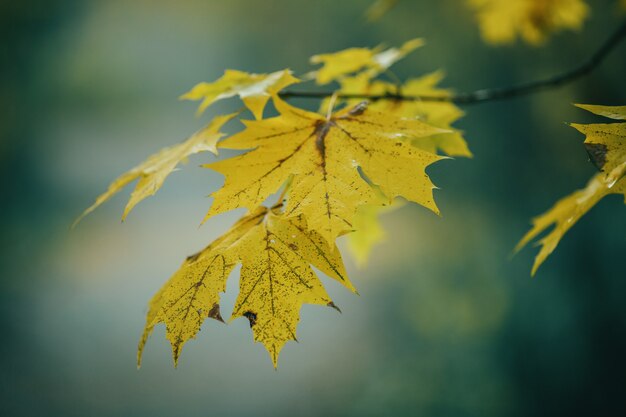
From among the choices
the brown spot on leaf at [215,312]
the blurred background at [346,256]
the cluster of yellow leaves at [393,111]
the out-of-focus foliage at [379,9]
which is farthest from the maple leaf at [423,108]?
the blurred background at [346,256]

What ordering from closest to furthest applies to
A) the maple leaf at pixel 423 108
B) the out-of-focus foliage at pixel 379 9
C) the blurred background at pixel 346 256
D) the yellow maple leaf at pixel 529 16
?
the maple leaf at pixel 423 108
the out-of-focus foliage at pixel 379 9
the yellow maple leaf at pixel 529 16
the blurred background at pixel 346 256

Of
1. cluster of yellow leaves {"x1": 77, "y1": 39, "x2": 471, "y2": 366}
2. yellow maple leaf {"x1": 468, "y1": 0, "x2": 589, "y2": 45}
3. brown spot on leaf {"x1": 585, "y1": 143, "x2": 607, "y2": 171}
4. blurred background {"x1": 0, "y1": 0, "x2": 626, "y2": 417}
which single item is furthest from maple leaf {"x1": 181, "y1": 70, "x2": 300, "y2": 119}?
blurred background {"x1": 0, "y1": 0, "x2": 626, "y2": 417}

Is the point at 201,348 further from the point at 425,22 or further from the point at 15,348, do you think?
the point at 425,22

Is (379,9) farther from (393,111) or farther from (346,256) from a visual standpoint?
(346,256)

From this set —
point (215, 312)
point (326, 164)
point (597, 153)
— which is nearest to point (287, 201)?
point (326, 164)

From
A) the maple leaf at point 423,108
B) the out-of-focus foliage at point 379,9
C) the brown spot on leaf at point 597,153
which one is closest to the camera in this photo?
the brown spot on leaf at point 597,153

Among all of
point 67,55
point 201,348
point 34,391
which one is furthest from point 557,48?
point 67,55

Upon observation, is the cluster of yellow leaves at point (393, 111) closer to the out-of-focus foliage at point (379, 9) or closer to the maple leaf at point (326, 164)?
the out-of-focus foliage at point (379, 9)
